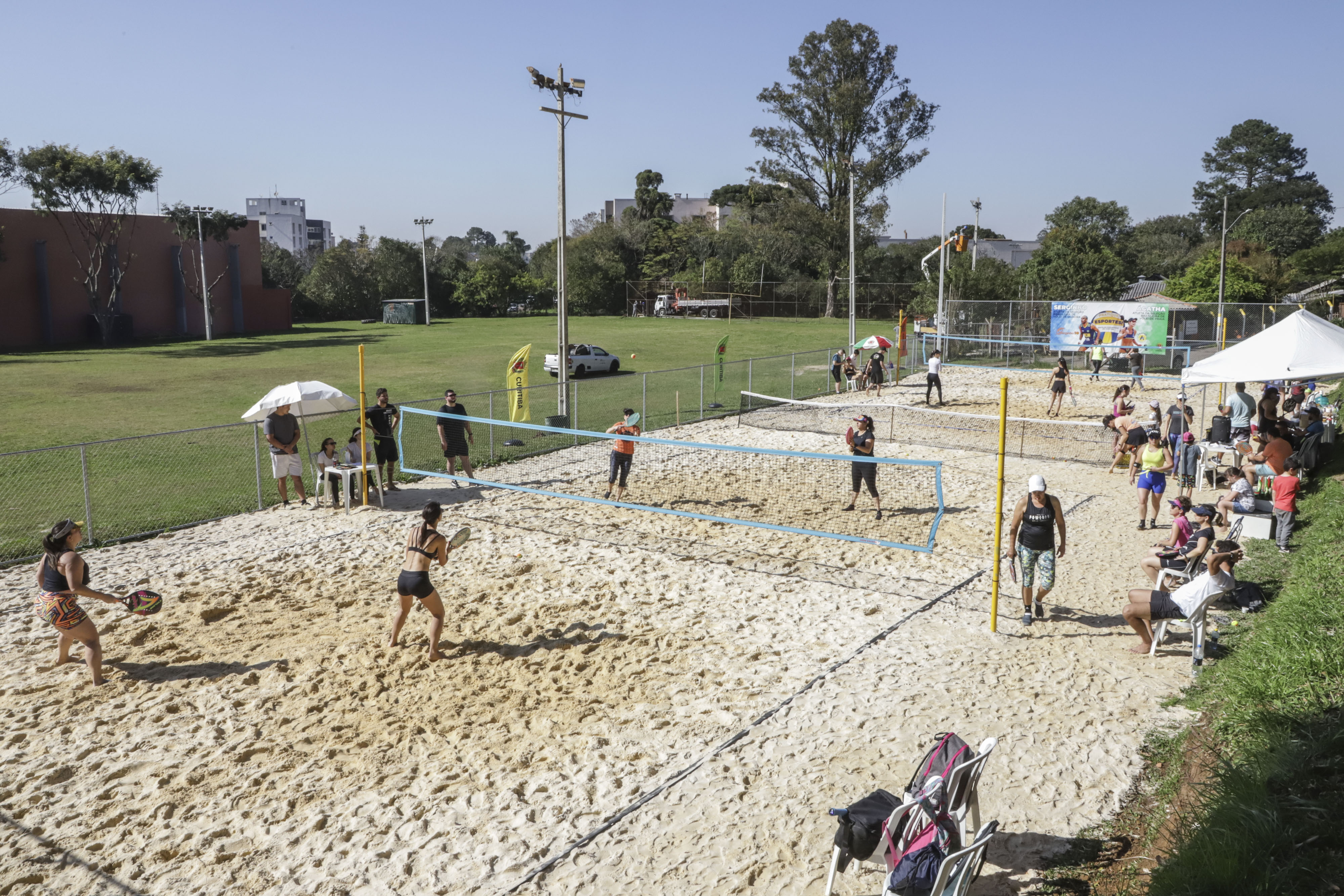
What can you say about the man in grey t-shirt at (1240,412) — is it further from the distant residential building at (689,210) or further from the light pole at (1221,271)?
the distant residential building at (689,210)

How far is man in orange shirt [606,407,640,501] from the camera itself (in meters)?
15.1

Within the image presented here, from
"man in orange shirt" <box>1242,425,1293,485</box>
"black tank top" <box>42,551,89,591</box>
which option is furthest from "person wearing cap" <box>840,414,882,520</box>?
"black tank top" <box>42,551,89,591</box>

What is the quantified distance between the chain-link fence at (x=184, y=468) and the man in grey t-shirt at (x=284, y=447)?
0.96ft

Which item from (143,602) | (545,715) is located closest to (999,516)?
(545,715)

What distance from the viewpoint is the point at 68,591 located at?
330 inches

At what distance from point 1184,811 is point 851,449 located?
8.49 m

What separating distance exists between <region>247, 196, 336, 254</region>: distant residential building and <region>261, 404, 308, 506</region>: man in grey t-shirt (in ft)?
443

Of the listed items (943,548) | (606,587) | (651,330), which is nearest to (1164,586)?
(943,548)

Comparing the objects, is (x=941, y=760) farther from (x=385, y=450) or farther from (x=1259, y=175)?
(x=1259, y=175)

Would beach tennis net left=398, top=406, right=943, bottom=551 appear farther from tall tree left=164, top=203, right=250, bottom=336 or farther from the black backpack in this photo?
tall tree left=164, top=203, right=250, bottom=336

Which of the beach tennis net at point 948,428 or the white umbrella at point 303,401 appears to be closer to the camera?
the white umbrella at point 303,401

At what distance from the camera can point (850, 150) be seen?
64.4 m

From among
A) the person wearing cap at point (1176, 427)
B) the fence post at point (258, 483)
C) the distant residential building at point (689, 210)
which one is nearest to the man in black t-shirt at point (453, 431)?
the fence post at point (258, 483)

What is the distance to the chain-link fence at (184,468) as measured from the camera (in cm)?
1407
